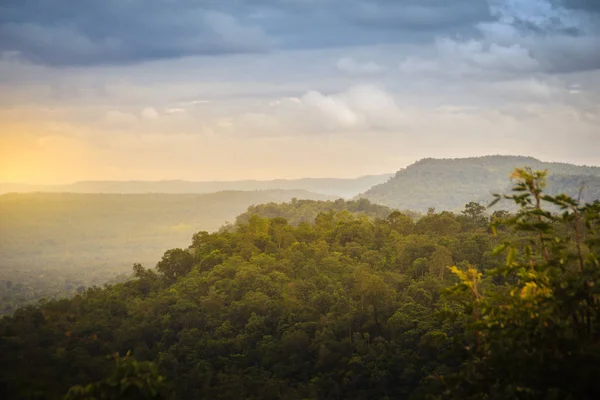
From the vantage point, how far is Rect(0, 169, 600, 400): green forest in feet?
30.8

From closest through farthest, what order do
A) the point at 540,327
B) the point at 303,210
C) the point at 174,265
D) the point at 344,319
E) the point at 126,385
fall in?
the point at 126,385
the point at 540,327
the point at 344,319
the point at 174,265
the point at 303,210

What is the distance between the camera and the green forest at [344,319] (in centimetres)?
938

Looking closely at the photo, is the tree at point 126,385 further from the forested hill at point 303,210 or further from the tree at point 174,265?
the forested hill at point 303,210

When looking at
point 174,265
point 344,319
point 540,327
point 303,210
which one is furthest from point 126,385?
point 303,210

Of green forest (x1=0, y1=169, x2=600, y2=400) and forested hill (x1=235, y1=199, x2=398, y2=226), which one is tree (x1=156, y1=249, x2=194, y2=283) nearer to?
green forest (x1=0, y1=169, x2=600, y2=400)

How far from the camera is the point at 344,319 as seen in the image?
107 feet

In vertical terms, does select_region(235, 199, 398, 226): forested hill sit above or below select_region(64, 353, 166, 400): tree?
below

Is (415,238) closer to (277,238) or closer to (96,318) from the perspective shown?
(277,238)

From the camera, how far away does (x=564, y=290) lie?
9.37 m

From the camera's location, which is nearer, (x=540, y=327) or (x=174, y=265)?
(x=540, y=327)

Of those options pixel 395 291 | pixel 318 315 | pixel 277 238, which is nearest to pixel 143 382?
pixel 318 315

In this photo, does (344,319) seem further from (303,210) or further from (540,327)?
(303,210)

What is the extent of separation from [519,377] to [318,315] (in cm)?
2550

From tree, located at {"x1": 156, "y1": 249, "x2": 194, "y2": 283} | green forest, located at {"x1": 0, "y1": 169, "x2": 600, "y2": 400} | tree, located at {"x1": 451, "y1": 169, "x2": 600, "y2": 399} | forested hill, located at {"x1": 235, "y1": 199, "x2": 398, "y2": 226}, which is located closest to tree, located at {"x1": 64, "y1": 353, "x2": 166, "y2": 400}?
green forest, located at {"x1": 0, "y1": 169, "x2": 600, "y2": 400}
